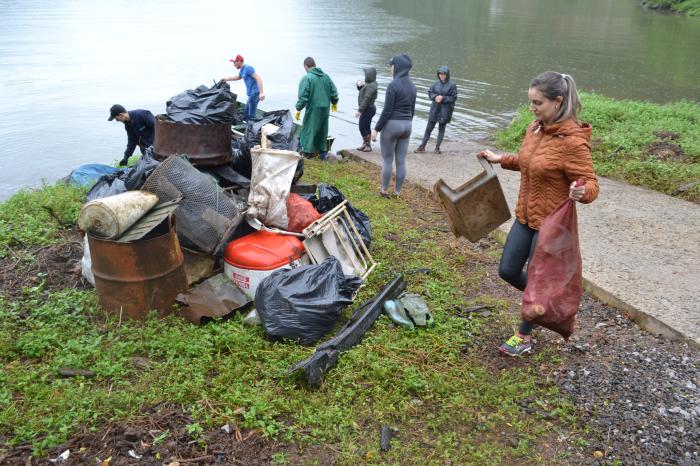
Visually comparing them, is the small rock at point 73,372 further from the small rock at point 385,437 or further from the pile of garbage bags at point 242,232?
the small rock at point 385,437

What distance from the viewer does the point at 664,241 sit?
240 inches

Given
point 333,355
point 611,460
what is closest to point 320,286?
point 333,355

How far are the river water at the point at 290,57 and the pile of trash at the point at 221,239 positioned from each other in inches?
289

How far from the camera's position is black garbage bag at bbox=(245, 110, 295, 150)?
6023mm

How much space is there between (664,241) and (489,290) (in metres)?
2.35

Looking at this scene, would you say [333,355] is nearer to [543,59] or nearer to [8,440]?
[8,440]

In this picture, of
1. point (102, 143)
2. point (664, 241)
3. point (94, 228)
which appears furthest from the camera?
point (102, 143)

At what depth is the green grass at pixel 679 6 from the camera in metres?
40.1

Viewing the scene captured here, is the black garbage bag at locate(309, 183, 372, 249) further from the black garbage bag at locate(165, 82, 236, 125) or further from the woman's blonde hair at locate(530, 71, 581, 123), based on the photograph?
the woman's blonde hair at locate(530, 71, 581, 123)

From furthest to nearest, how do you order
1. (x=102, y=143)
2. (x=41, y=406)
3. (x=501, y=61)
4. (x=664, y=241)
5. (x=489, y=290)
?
(x=501, y=61), (x=102, y=143), (x=664, y=241), (x=489, y=290), (x=41, y=406)

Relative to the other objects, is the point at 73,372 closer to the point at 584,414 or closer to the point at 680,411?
the point at 584,414

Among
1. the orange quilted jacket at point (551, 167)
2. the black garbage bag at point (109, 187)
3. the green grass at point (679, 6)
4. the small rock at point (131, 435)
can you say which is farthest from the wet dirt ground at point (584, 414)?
the green grass at point (679, 6)

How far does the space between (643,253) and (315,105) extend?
6.03 m

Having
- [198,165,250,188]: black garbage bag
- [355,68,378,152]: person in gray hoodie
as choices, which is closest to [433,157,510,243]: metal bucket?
[198,165,250,188]: black garbage bag
